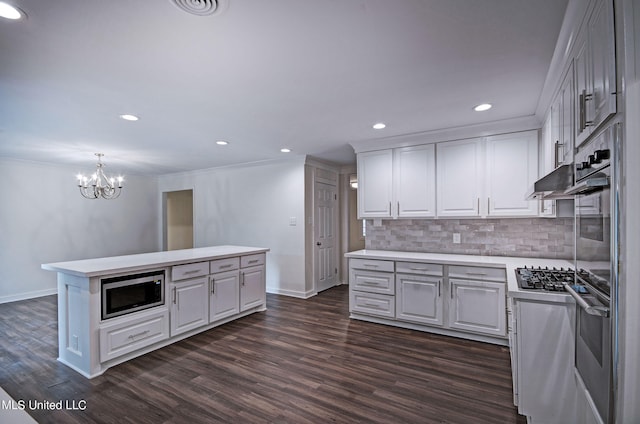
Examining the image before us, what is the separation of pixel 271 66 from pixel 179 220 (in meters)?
6.87

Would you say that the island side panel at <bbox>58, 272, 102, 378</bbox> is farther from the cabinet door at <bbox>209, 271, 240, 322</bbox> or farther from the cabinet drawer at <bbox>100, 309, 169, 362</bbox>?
the cabinet door at <bbox>209, 271, 240, 322</bbox>

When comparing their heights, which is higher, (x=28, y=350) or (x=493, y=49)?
(x=493, y=49)


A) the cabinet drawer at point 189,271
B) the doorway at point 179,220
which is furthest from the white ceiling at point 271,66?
the doorway at point 179,220

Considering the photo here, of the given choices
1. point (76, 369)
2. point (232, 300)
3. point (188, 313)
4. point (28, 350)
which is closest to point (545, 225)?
point (232, 300)

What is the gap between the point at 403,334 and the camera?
3.49m

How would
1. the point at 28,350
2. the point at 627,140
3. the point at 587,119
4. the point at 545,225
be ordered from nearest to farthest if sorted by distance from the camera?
the point at 627,140
the point at 587,119
the point at 28,350
the point at 545,225

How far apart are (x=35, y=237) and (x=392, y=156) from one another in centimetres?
610

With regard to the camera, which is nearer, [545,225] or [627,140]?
[627,140]

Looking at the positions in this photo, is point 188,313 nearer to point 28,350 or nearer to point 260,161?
point 28,350

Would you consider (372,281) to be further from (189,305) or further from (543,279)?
(189,305)

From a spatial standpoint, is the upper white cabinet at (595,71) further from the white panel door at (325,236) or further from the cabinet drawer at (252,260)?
the white panel door at (325,236)

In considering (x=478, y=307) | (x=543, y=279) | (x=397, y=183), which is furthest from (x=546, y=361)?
(x=397, y=183)

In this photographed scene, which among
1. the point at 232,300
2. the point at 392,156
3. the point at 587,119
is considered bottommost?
the point at 232,300

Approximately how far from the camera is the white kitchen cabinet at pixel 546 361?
1797 millimetres
